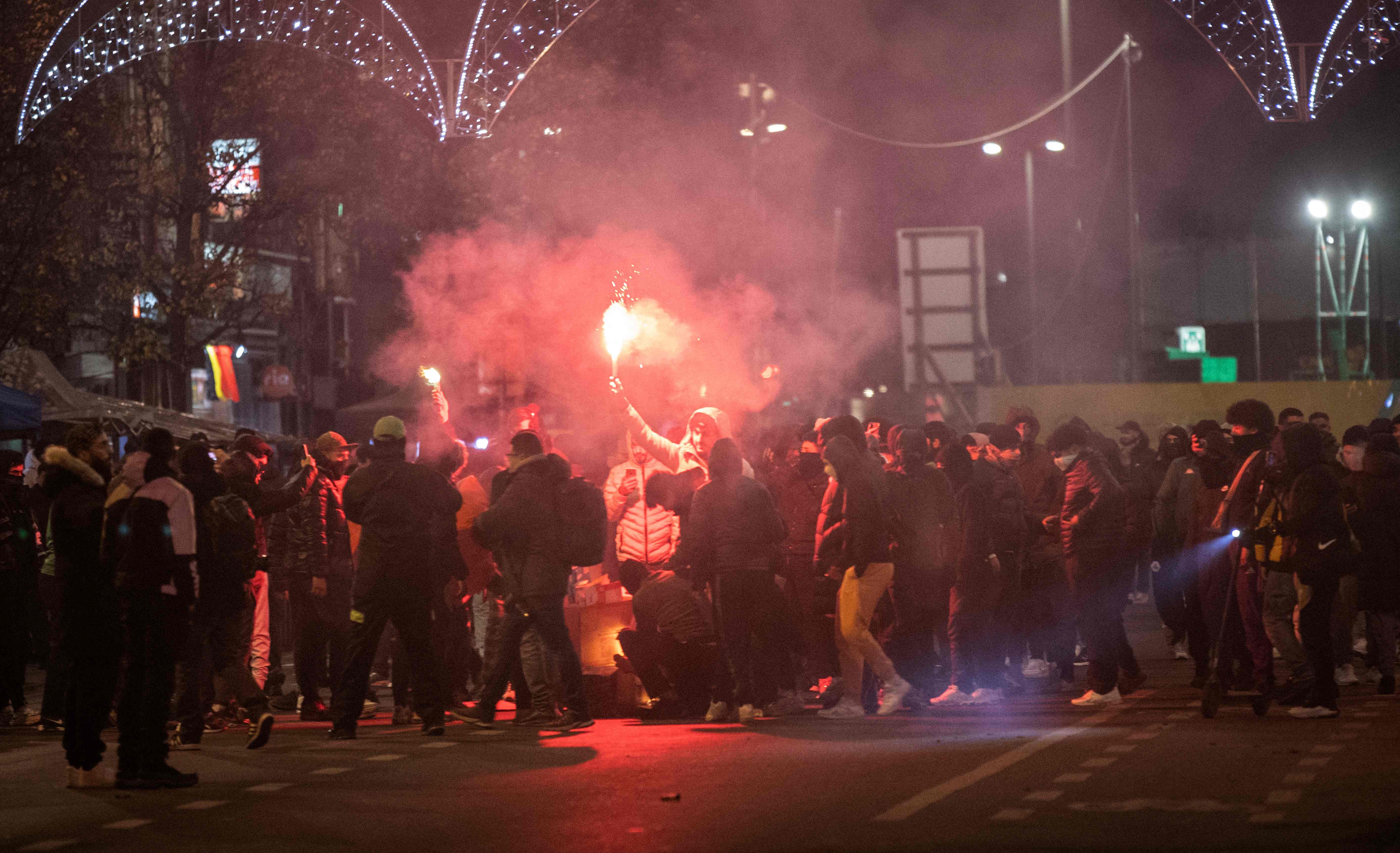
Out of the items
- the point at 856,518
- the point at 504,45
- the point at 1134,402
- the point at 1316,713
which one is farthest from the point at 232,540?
the point at 1134,402

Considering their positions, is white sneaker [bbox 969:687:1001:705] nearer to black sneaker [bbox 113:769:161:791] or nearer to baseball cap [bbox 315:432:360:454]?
baseball cap [bbox 315:432:360:454]

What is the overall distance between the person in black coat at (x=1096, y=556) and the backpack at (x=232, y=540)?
17.0 feet

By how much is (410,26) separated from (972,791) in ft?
32.9

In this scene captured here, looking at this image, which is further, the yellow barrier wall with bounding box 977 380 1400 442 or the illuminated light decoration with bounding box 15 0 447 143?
the yellow barrier wall with bounding box 977 380 1400 442

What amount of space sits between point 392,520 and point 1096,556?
445 centimetres

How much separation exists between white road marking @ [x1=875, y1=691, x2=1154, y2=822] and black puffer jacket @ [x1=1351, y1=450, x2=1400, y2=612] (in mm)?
2328

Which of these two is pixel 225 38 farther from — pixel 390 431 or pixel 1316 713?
pixel 1316 713

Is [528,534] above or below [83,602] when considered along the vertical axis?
above

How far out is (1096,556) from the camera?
A: 413 inches

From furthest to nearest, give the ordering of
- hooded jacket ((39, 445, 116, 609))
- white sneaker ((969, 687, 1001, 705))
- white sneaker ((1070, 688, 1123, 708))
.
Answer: white sneaker ((969, 687, 1001, 705)) → white sneaker ((1070, 688, 1123, 708)) → hooded jacket ((39, 445, 116, 609))

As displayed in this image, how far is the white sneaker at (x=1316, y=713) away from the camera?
9664 mm

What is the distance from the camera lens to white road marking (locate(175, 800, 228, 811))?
7.36 m

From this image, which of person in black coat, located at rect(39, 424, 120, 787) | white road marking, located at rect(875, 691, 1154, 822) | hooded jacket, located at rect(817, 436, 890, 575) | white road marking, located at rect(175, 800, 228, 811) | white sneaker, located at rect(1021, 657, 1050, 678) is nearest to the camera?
white road marking, located at rect(875, 691, 1154, 822)

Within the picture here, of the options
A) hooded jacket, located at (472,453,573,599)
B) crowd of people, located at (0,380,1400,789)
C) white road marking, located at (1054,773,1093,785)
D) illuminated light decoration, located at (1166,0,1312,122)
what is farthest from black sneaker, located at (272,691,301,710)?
illuminated light decoration, located at (1166,0,1312,122)
